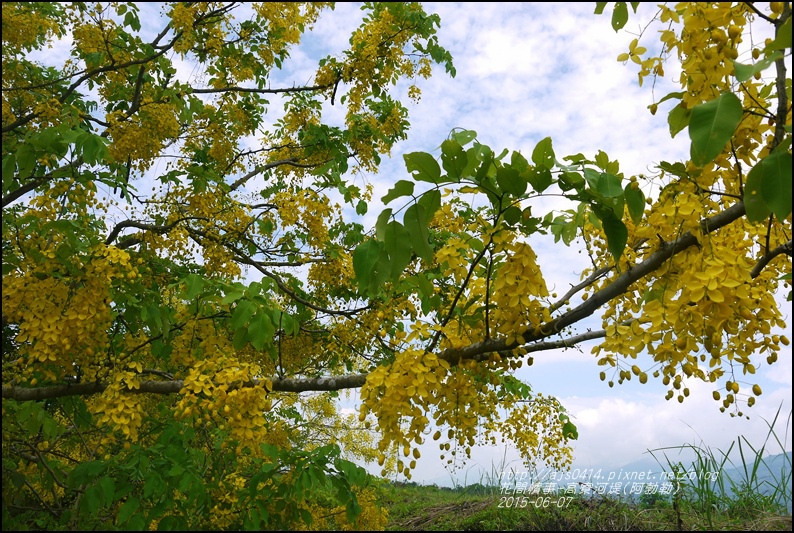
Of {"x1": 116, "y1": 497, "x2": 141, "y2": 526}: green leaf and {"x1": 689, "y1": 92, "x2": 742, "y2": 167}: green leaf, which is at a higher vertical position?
{"x1": 689, "y1": 92, "x2": 742, "y2": 167}: green leaf

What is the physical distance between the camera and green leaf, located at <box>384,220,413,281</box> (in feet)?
5.95

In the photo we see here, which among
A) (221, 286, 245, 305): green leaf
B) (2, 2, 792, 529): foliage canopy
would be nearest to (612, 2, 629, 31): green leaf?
(2, 2, 792, 529): foliage canopy

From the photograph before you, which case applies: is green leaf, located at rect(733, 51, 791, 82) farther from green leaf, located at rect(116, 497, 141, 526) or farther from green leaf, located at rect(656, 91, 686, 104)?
green leaf, located at rect(116, 497, 141, 526)

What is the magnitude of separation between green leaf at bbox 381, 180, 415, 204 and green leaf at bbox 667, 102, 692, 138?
90 cm

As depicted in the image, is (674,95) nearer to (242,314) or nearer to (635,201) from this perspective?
(635,201)

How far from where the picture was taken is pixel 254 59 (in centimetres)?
604

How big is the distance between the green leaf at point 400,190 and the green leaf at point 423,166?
0.03 m

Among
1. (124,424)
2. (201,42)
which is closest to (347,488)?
(124,424)

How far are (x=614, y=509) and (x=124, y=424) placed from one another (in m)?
3.96

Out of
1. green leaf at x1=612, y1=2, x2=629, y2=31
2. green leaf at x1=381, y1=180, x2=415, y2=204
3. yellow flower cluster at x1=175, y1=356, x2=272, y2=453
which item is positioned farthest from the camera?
yellow flower cluster at x1=175, y1=356, x2=272, y2=453

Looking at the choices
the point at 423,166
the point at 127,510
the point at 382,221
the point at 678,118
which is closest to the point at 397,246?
the point at 382,221

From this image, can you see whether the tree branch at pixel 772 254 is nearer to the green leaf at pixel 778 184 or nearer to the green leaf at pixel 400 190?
the green leaf at pixel 778 184

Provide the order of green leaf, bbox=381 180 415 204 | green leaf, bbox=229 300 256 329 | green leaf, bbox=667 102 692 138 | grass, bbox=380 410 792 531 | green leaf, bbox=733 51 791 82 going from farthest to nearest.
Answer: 1. grass, bbox=380 410 792 531
2. green leaf, bbox=229 300 256 329
3. green leaf, bbox=667 102 692 138
4. green leaf, bbox=381 180 415 204
5. green leaf, bbox=733 51 791 82

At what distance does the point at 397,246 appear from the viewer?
71.6 inches
